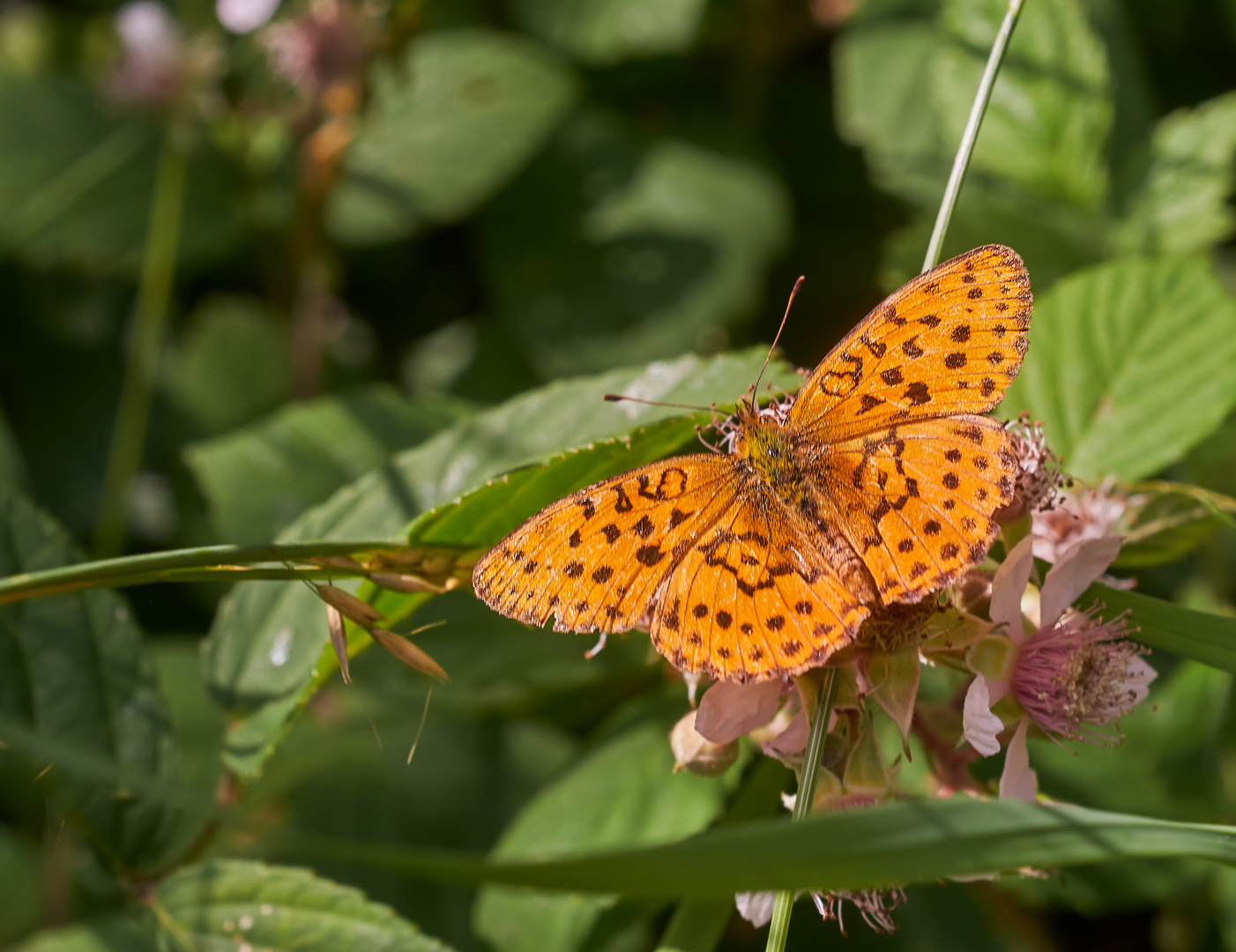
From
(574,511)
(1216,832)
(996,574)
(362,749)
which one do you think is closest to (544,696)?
(362,749)

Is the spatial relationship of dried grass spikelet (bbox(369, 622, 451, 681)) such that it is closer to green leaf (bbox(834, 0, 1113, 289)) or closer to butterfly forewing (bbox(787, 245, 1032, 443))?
butterfly forewing (bbox(787, 245, 1032, 443))

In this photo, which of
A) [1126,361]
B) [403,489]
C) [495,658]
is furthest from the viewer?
[495,658]

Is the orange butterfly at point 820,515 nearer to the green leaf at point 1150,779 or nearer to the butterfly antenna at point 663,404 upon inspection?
the butterfly antenna at point 663,404

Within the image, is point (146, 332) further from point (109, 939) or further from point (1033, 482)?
point (1033, 482)

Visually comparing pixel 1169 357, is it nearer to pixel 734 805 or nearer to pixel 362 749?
pixel 734 805

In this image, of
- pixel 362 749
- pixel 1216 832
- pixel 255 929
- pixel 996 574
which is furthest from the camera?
pixel 362 749

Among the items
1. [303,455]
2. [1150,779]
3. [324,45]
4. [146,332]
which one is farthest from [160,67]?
[1150,779]

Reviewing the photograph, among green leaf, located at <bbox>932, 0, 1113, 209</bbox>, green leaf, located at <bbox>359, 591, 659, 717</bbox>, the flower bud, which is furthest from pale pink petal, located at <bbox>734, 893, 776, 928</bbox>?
green leaf, located at <bbox>932, 0, 1113, 209</bbox>
